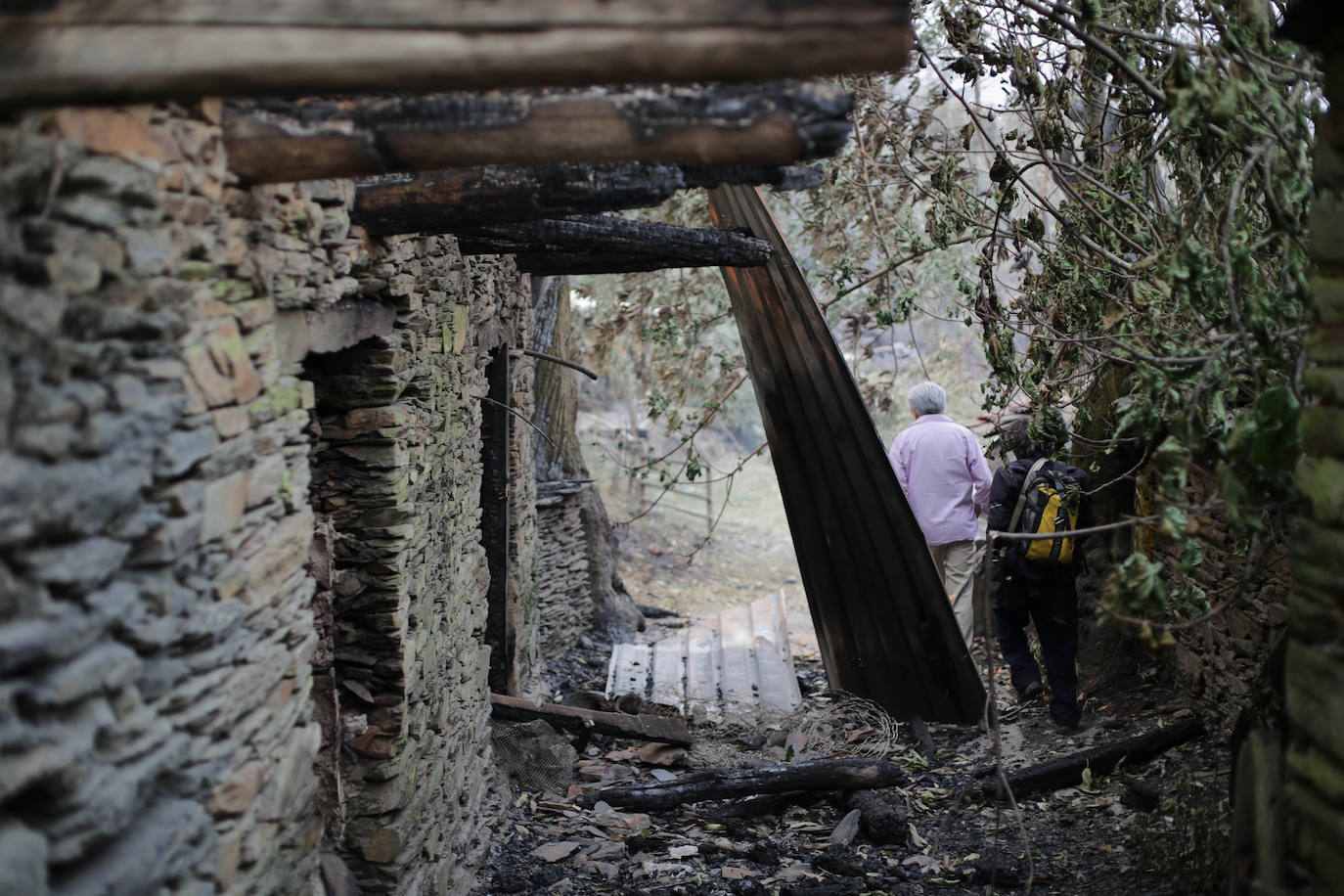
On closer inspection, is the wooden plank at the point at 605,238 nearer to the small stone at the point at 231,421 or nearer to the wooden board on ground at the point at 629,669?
the small stone at the point at 231,421

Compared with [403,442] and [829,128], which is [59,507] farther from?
[403,442]

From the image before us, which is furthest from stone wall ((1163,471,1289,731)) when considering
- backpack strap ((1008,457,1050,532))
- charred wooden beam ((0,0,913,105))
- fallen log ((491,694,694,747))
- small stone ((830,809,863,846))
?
charred wooden beam ((0,0,913,105))

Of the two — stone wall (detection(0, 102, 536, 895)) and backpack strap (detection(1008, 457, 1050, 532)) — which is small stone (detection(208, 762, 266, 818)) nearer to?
stone wall (detection(0, 102, 536, 895))

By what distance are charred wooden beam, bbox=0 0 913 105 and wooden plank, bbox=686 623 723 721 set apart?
5542 millimetres

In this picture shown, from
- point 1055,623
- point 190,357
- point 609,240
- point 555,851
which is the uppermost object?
point 609,240

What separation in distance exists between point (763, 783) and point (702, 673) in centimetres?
234

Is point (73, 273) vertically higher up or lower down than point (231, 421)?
higher up

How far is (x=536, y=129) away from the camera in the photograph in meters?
2.13

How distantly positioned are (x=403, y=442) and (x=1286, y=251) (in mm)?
2835

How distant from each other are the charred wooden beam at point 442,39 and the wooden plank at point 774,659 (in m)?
5.52

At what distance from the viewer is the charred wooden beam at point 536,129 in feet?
6.60

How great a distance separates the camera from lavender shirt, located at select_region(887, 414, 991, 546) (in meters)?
6.16

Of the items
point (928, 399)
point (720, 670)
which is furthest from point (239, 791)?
point (720, 670)

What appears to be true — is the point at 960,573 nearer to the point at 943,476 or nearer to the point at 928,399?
the point at 943,476
